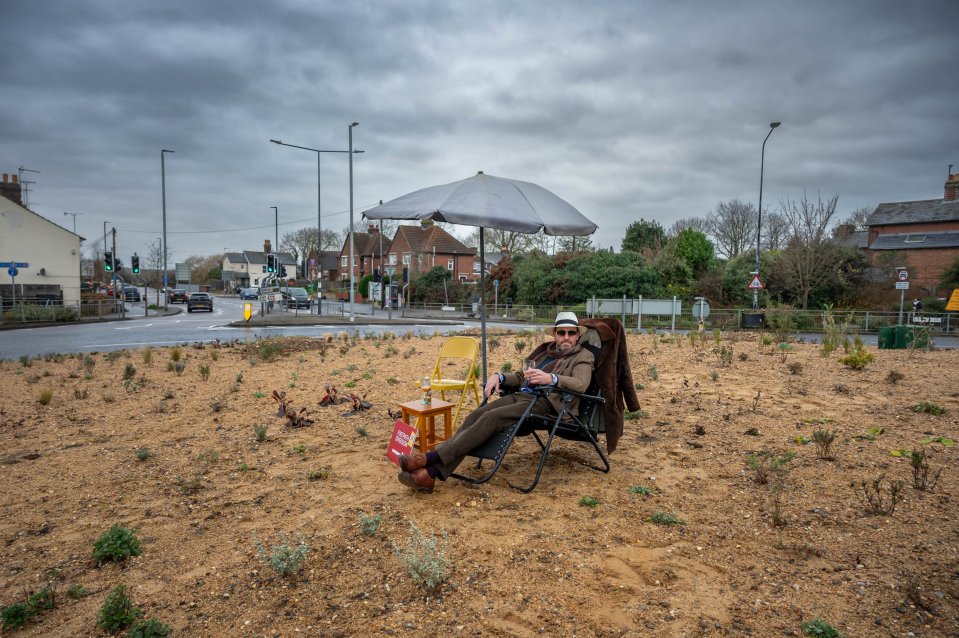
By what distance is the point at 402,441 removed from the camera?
406 centimetres

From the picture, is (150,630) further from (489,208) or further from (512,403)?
(489,208)

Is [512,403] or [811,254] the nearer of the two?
[512,403]

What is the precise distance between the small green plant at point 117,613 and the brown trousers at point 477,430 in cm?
177

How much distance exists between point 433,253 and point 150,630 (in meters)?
59.7

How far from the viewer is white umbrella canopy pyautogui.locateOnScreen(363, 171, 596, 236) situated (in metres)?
4.90

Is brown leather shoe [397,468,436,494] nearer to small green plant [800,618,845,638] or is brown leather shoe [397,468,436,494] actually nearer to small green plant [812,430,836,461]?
small green plant [800,618,845,638]

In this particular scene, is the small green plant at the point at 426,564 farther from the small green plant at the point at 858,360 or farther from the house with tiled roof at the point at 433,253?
the house with tiled roof at the point at 433,253

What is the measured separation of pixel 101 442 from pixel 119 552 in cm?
271

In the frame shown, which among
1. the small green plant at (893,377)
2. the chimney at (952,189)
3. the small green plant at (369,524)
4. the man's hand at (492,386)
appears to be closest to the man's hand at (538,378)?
the man's hand at (492,386)

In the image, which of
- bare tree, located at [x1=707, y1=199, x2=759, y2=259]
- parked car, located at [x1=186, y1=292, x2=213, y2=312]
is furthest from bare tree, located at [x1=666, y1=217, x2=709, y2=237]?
parked car, located at [x1=186, y1=292, x2=213, y2=312]

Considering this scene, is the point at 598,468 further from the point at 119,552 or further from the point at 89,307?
the point at 89,307

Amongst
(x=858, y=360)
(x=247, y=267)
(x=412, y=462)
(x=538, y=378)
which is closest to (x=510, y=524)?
(x=412, y=462)

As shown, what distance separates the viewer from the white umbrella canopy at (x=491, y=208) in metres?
4.90

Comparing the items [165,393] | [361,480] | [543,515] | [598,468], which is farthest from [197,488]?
[165,393]
